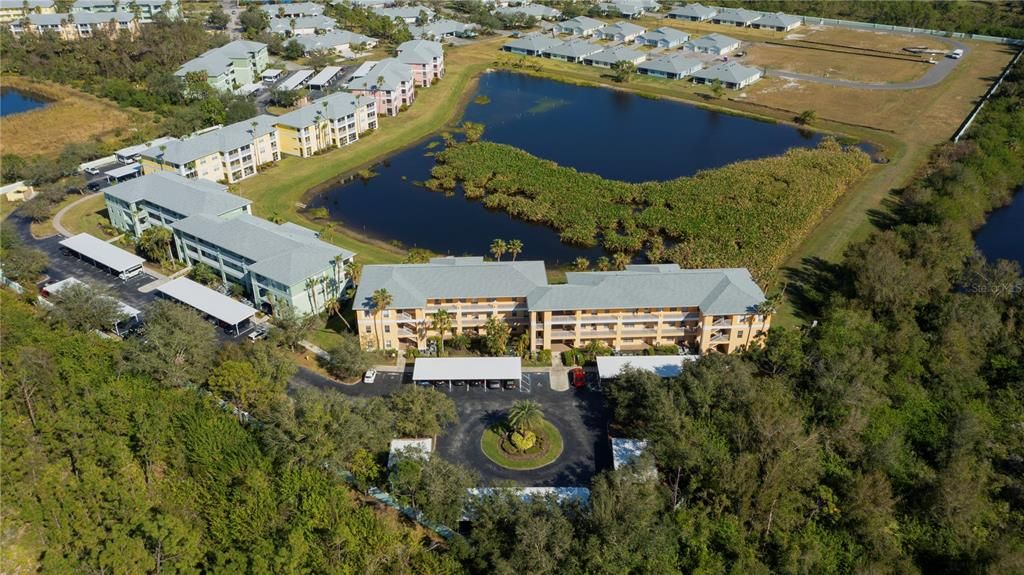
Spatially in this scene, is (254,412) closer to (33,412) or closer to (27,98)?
(33,412)

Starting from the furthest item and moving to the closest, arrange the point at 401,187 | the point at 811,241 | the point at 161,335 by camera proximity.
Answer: the point at 401,187 → the point at 811,241 → the point at 161,335

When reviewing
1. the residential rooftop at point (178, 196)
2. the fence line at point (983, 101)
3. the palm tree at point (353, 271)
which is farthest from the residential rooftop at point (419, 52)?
the fence line at point (983, 101)

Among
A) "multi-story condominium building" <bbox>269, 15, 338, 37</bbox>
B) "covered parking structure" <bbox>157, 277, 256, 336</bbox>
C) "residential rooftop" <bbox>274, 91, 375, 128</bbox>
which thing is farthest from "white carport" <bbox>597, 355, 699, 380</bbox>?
"multi-story condominium building" <bbox>269, 15, 338, 37</bbox>

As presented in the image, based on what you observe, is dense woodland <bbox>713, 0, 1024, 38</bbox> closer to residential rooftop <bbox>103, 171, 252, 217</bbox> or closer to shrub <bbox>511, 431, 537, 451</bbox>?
shrub <bbox>511, 431, 537, 451</bbox>

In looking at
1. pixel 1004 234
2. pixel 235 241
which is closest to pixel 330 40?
pixel 235 241

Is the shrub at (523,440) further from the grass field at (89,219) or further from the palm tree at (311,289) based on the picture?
the grass field at (89,219)

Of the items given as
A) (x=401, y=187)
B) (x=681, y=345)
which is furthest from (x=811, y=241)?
(x=401, y=187)
